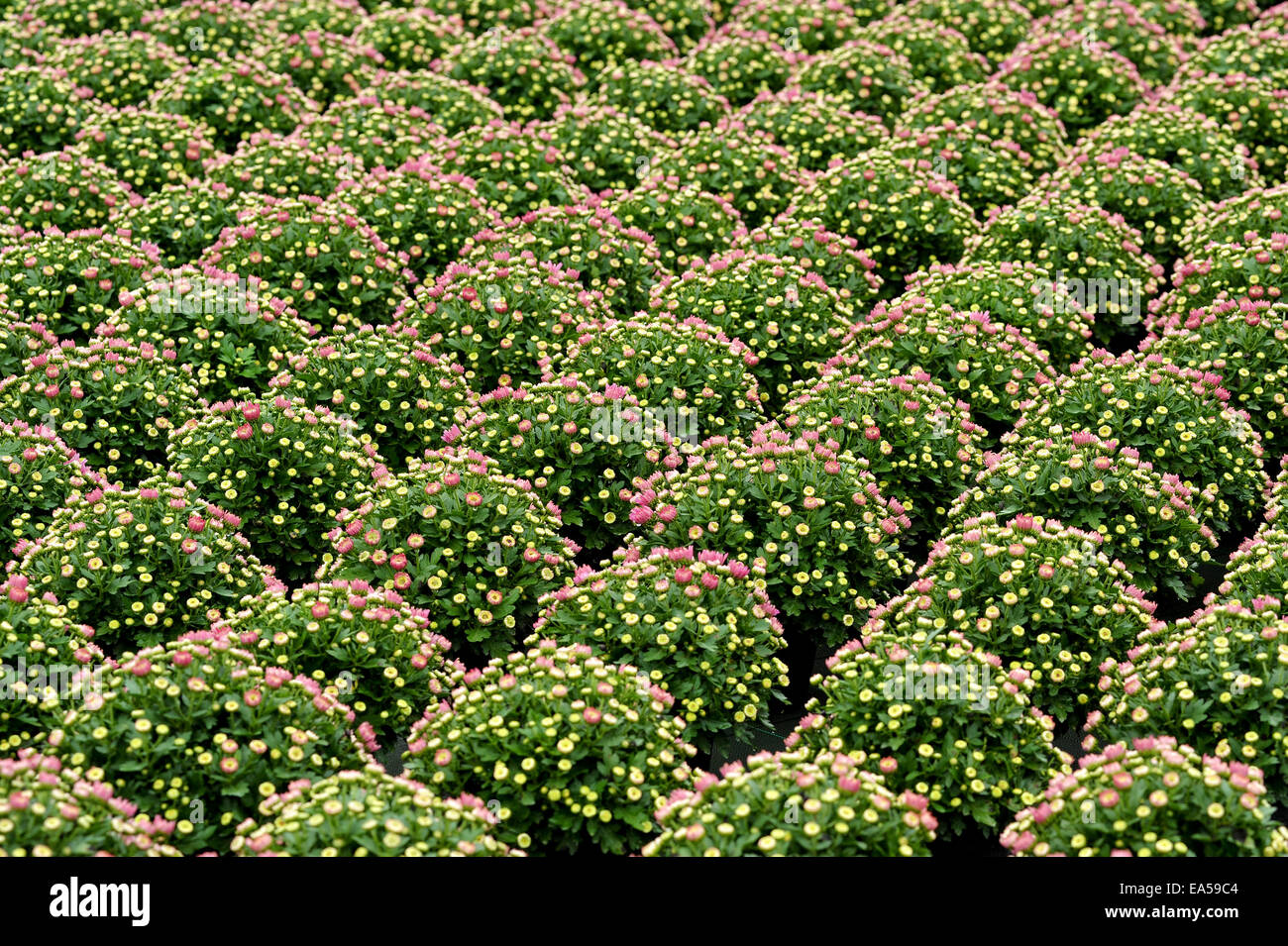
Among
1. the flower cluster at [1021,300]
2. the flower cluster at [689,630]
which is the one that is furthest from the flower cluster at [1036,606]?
the flower cluster at [1021,300]

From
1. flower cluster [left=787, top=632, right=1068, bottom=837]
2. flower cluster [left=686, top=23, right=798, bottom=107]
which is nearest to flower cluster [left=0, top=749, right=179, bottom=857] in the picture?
flower cluster [left=787, top=632, right=1068, bottom=837]

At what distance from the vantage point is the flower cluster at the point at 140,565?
33.0 feet

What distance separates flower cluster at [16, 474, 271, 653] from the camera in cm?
1006

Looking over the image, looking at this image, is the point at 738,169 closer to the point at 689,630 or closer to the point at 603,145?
the point at 603,145

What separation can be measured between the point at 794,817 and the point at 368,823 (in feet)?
6.89

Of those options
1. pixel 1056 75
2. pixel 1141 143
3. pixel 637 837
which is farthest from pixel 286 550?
pixel 1056 75

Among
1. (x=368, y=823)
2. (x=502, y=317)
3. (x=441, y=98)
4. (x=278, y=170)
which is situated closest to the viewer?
(x=368, y=823)

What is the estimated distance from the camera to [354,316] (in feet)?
43.7

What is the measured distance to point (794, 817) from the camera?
802cm

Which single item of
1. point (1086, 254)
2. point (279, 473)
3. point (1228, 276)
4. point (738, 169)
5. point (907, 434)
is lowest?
point (279, 473)

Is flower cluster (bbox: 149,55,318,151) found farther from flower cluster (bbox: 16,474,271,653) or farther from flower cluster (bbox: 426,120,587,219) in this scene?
flower cluster (bbox: 16,474,271,653)

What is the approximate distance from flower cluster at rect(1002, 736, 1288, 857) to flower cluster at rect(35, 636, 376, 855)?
12.8 feet

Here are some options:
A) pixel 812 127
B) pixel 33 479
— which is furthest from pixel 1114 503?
pixel 33 479
